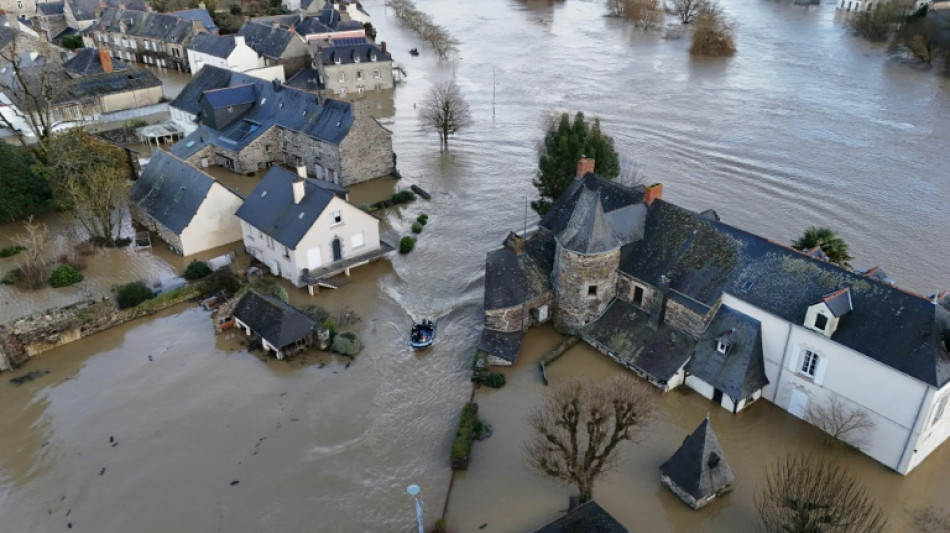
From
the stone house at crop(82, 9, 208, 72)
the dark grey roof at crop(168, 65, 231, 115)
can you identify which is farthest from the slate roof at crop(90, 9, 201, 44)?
the dark grey roof at crop(168, 65, 231, 115)

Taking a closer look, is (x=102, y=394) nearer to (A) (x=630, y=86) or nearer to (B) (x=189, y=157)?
(B) (x=189, y=157)

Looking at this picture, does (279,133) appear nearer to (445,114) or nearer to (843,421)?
(445,114)

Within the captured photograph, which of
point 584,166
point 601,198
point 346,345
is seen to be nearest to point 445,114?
point 584,166

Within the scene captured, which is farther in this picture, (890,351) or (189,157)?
(189,157)

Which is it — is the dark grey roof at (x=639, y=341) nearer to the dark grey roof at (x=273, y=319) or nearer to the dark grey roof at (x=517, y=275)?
the dark grey roof at (x=517, y=275)

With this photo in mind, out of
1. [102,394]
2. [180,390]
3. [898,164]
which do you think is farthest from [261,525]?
[898,164]
